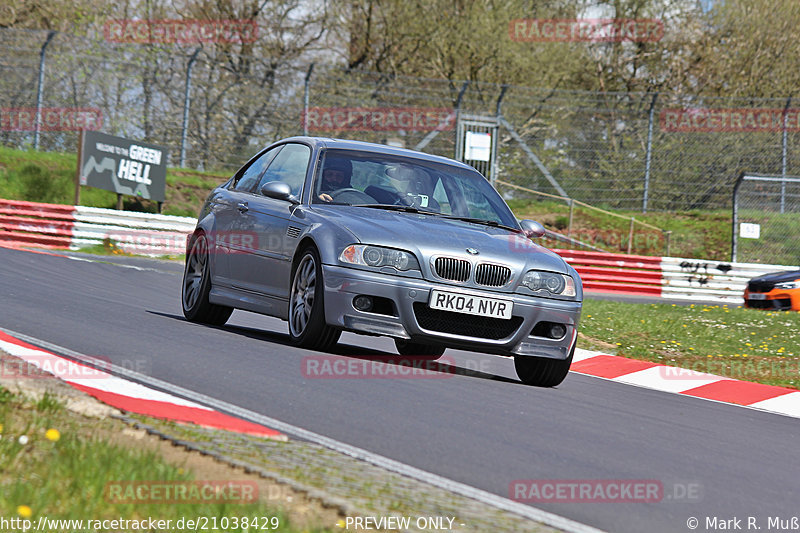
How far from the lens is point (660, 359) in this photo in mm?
11555

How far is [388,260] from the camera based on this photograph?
7.48 m

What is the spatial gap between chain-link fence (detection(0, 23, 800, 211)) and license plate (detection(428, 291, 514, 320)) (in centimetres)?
1972

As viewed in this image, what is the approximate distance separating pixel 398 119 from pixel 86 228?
10.3m

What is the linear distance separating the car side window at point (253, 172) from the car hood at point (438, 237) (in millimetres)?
1562

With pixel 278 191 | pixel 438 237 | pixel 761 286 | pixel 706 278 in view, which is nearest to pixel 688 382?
pixel 438 237

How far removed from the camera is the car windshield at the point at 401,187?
336 inches

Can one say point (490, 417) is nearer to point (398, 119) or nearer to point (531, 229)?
point (531, 229)

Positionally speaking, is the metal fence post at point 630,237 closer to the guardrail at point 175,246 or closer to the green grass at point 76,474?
the guardrail at point 175,246

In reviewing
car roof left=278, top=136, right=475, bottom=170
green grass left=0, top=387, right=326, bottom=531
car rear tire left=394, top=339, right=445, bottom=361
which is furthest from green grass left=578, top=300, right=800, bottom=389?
green grass left=0, top=387, right=326, bottom=531

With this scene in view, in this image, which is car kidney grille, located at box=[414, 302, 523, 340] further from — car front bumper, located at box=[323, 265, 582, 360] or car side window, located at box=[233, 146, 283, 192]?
car side window, located at box=[233, 146, 283, 192]

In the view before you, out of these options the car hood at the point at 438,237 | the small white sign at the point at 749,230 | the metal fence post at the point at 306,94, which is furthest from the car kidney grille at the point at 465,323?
the small white sign at the point at 749,230

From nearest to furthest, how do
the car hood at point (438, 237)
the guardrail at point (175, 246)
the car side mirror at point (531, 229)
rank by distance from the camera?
the car hood at point (438, 237) < the car side mirror at point (531, 229) < the guardrail at point (175, 246)

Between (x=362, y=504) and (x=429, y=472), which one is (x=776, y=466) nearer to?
(x=429, y=472)

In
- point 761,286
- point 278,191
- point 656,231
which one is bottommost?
point 761,286
